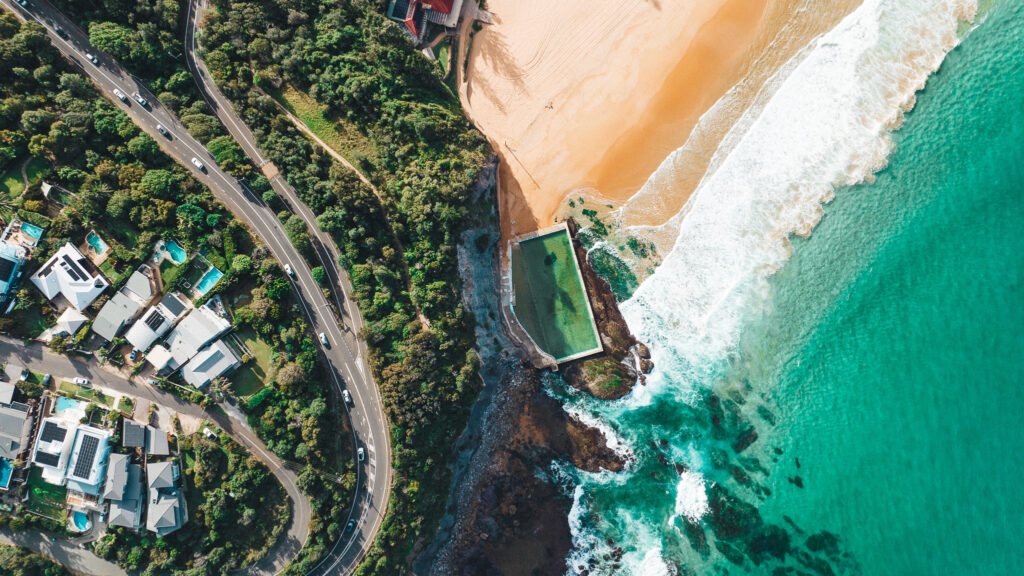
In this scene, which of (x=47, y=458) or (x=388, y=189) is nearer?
(x=47, y=458)

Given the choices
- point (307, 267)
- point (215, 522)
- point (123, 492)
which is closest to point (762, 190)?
point (307, 267)

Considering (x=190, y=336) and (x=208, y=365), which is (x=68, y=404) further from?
(x=208, y=365)

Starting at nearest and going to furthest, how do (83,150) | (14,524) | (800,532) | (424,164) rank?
1. (14,524)
2. (83,150)
3. (424,164)
4. (800,532)

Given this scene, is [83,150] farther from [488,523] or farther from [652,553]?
[652,553]

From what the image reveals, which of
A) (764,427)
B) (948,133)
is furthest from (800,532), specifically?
(948,133)

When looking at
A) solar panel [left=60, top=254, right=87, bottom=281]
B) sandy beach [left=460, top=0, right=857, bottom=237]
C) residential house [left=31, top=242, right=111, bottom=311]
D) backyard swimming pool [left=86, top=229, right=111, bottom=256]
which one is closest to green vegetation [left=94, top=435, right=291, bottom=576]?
residential house [left=31, top=242, right=111, bottom=311]

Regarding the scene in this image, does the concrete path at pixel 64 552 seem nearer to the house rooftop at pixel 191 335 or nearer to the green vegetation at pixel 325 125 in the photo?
the house rooftop at pixel 191 335
